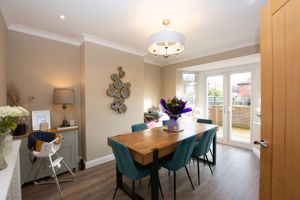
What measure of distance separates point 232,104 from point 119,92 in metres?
3.25

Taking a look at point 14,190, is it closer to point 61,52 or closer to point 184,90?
point 61,52

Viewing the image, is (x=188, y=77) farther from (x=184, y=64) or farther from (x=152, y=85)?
(x=152, y=85)

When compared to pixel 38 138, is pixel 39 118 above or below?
above

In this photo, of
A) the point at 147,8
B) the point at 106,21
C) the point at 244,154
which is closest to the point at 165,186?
the point at 244,154

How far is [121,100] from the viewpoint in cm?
329

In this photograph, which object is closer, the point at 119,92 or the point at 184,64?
the point at 119,92

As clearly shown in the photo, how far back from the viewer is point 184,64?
4203mm

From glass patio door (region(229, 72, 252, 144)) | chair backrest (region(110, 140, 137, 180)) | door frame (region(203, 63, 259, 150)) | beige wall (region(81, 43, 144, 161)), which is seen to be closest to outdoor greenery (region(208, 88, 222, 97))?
door frame (region(203, 63, 259, 150))

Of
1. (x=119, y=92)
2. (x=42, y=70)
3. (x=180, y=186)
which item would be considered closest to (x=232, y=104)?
(x=180, y=186)

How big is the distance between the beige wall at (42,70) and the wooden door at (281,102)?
3.09 metres

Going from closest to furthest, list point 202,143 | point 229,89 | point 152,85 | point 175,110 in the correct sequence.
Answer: point 202,143, point 175,110, point 229,89, point 152,85

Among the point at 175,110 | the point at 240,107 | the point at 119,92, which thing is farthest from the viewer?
the point at 240,107

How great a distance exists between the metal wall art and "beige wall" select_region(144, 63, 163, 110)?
3.66ft

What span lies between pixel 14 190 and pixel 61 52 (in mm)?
2387
